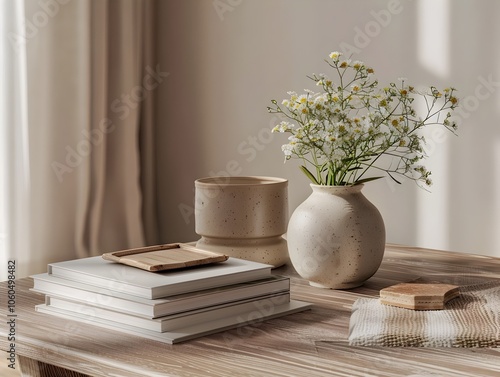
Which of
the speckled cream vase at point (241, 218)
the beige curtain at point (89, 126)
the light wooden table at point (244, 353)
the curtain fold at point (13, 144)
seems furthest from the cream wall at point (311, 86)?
the light wooden table at point (244, 353)

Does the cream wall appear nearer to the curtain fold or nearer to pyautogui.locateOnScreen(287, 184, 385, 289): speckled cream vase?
the curtain fold

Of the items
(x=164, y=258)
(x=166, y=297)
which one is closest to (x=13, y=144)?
(x=164, y=258)

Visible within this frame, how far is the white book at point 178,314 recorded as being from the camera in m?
1.12

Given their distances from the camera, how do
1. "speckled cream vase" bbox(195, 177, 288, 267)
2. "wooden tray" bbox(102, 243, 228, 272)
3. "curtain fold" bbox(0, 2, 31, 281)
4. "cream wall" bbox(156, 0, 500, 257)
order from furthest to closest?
"curtain fold" bbox(0, 2, 31, 281), "cream wall" bbox(156, 0, 500, 257), "speckled cream vase" bbox(195, 177, 288, 267), "wooden tray" bbox(102, 243, 228, 272)

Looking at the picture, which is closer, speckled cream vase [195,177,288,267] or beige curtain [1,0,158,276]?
speckled cream vase [195,177,288,267]

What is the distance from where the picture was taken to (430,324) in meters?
1.16

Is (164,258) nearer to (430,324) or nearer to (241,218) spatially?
(241,218)

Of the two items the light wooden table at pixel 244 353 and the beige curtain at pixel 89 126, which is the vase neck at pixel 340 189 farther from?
the beige curtain at pixel 89 126

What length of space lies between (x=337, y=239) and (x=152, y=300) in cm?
43

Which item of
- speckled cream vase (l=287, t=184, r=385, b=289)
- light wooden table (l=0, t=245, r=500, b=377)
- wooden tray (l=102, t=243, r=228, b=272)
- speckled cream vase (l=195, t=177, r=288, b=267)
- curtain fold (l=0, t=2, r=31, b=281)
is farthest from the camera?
curtain fold (l=0, t=2, r=31, b=281)

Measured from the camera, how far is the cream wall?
6.73 feet

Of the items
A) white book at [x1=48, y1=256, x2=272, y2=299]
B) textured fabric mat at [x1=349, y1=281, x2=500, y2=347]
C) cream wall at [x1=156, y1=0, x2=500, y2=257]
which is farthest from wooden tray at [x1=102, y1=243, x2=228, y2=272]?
cream wall at [x1=156, y1=0, x2=500, y2=257]

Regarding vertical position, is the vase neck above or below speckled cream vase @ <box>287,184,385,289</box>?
above

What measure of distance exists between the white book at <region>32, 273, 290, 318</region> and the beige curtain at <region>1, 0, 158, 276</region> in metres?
1.35
